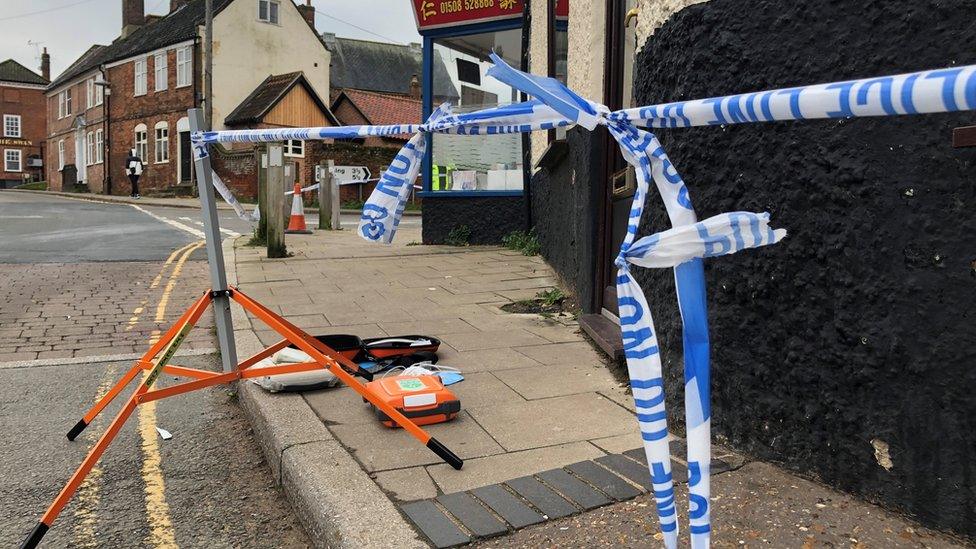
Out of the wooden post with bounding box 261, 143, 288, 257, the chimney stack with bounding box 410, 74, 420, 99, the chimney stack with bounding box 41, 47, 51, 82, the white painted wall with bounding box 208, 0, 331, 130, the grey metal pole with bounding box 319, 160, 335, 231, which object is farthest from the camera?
the chimney stack with bounding box 41, 47, 51, 82

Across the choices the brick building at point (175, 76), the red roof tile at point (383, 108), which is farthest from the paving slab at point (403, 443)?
the red roof tile at point (383, 108)

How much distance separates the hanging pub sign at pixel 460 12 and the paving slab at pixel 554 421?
294 inches

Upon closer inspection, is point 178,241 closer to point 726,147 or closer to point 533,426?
point 533,426

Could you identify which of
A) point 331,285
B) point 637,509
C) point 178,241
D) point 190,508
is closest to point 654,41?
point 637,509

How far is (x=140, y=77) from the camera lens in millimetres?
36719

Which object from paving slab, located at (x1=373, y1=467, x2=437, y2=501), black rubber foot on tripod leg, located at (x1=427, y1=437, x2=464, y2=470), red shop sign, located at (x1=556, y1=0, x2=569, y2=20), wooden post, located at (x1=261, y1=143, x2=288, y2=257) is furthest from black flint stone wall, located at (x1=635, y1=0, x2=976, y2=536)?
wooden post, located at (x1=261, y1=143, x2=288, y2=257)

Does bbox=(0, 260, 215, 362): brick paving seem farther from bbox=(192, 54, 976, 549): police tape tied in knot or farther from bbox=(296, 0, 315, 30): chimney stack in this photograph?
bbox=(296, 0, 315, 30): chimney stack

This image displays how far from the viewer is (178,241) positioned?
1243 centimetres

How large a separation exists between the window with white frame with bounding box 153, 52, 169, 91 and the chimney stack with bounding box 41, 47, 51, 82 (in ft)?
139

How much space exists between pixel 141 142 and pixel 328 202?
25504 millimetres

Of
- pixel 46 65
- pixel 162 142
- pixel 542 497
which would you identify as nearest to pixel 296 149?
pixel 162 142

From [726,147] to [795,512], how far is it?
52.8 inches

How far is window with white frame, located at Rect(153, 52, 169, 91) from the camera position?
34.8 meters

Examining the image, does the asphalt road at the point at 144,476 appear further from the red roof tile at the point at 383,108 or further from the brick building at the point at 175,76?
the red roof tile at the point at 383,108
